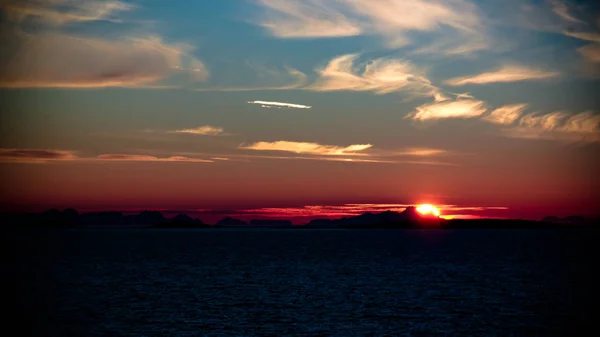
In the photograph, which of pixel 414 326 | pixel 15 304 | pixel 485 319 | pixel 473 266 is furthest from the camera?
pixel 473 266

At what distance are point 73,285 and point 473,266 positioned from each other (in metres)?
65.6

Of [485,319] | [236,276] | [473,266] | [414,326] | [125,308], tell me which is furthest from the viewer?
[473,266]

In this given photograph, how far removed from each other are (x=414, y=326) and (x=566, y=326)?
465 inches

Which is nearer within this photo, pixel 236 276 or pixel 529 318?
pixel 529 318

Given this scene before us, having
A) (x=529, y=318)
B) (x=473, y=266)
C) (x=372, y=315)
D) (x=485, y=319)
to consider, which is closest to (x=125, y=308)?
(x=372, y=315)

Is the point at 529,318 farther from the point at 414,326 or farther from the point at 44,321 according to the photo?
the point at 44,321

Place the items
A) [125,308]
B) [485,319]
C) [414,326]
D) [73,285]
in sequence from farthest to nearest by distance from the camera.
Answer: [73,285] → [125,308] → [485,319] → [414,326]

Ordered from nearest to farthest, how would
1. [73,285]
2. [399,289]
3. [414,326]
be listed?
→ [414,326], [399,289], [73,285]

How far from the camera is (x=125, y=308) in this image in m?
57.7

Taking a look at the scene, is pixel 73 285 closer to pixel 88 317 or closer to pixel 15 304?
pixel 15 304

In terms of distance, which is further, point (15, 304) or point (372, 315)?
point (15, 304)

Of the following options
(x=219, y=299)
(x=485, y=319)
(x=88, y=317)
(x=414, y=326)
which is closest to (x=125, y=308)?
(x=88, y=317)

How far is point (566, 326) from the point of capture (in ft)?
163

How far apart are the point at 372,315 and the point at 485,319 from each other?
9064mm
